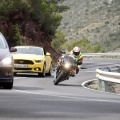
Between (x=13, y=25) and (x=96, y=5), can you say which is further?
(x=96, y=5)

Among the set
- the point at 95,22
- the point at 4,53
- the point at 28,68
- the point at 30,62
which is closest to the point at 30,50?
the point at 30,62

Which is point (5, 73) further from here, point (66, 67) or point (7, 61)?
point (66, 67)

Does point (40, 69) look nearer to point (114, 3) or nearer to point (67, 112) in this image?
point (67, 112)

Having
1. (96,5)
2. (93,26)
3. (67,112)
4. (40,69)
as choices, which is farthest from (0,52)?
(96,5)

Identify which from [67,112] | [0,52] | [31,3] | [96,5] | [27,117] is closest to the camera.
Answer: [27,117]

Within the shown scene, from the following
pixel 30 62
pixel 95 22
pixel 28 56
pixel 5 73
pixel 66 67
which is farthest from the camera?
A: pixel 95 22

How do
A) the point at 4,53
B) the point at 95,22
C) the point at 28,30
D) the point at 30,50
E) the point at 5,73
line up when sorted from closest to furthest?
1. the point at 5,73
2. the point at 4,53
3. the point at 30,50
4. the point at 28,30
5. the point at 95,22

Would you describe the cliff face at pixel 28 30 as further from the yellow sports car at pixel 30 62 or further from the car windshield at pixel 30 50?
the yellow sports car at pixel 30 62

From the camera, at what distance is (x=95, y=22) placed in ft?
378

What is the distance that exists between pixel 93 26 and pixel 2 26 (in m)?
73.1

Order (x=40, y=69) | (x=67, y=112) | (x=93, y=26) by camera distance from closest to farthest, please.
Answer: (x=67, y=112)
(x=40, y=69)
(x=93, y=26)

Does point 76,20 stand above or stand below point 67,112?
below

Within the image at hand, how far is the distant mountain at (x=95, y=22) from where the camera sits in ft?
351

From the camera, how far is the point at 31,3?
47.3 meters
